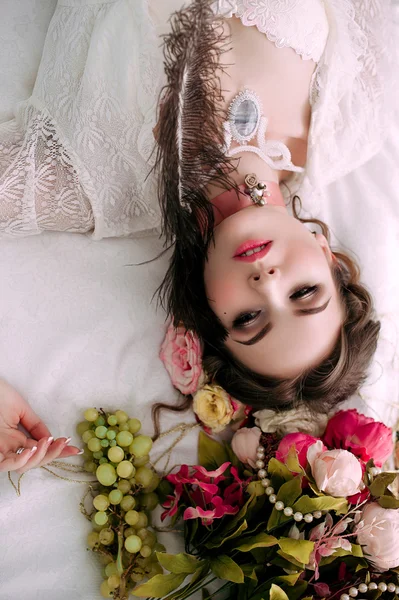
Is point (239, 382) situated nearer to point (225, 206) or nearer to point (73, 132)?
point (225, 206)

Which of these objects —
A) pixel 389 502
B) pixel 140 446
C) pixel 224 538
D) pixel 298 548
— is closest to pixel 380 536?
pixel 389 502

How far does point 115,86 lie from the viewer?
4.09ft

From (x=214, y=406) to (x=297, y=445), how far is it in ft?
0.77

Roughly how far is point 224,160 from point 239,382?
0.53 m

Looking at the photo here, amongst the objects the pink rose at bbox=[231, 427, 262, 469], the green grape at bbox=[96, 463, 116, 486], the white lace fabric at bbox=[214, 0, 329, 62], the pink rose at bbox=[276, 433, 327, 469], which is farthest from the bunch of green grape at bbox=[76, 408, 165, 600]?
the white lace fabric at bbox=[214, 0, 329, 62]

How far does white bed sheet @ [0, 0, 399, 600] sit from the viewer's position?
1300 mm

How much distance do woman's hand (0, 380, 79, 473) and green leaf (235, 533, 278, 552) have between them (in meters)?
0.42

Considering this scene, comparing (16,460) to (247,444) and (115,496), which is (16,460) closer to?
(115,496)

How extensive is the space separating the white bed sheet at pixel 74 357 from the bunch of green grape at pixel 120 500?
0.06 m

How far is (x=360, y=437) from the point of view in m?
1.27

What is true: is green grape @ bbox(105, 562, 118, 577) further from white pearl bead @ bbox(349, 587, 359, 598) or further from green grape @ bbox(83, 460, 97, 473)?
white pearl bead @ bbox(349, 587, 359, 598)

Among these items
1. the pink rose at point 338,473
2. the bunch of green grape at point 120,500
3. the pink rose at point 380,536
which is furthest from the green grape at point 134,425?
the pink rose at point 380,536

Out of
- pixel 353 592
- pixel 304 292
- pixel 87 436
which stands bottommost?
pixel 353 592

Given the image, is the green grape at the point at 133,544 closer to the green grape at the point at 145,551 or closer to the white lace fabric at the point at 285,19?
the green grape at the point at 145,551
